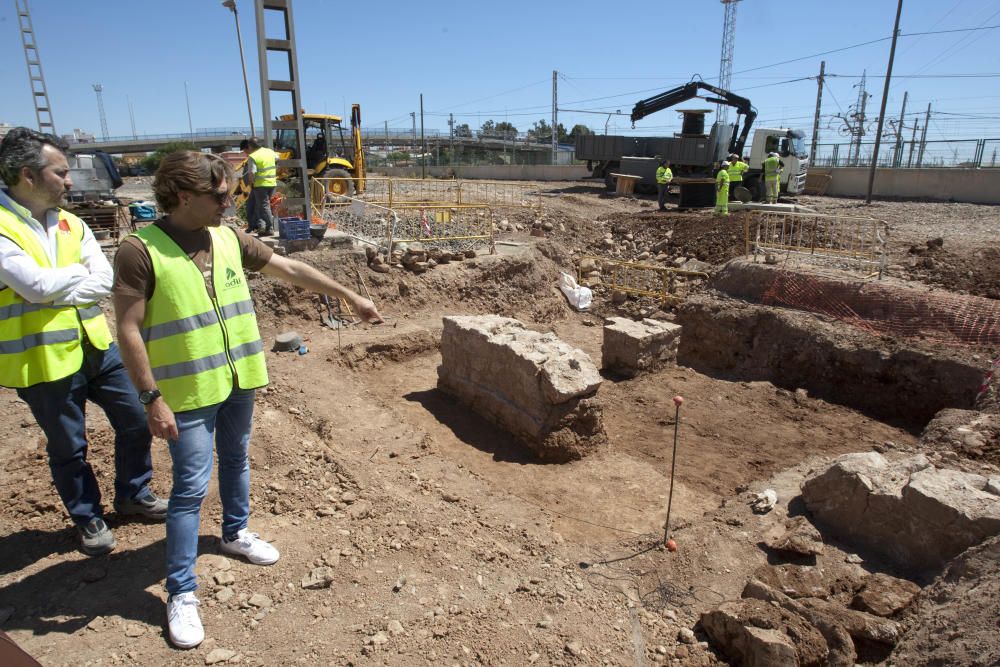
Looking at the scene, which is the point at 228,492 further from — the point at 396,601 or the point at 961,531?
the point at 961,531

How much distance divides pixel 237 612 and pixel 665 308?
10048mm

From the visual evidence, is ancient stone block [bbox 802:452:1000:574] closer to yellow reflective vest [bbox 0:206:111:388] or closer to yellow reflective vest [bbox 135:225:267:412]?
yellow reflective vest [bbox 135:225:267:412]

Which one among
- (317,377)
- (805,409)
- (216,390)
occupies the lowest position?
(805,409)

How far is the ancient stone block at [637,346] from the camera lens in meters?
7.97

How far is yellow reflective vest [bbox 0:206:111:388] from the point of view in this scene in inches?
109

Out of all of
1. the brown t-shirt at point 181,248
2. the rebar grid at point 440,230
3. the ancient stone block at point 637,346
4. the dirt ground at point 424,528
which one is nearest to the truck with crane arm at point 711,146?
the rebar grid at point 440,230

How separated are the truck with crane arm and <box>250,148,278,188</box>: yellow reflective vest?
13.6 metres

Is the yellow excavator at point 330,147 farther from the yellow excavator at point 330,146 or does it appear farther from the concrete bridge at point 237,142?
the concrete bridge at point 237,142

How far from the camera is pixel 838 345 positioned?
7.87 m

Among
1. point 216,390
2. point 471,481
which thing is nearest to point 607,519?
point 471,481

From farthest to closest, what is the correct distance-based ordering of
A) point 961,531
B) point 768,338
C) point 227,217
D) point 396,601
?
point 227,217 < point 768,338 < point 961,531 < point 396,601

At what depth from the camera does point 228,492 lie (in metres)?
3.00

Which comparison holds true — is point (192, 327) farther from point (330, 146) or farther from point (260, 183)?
point (330, 146)

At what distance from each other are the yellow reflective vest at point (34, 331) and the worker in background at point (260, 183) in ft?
21.8
